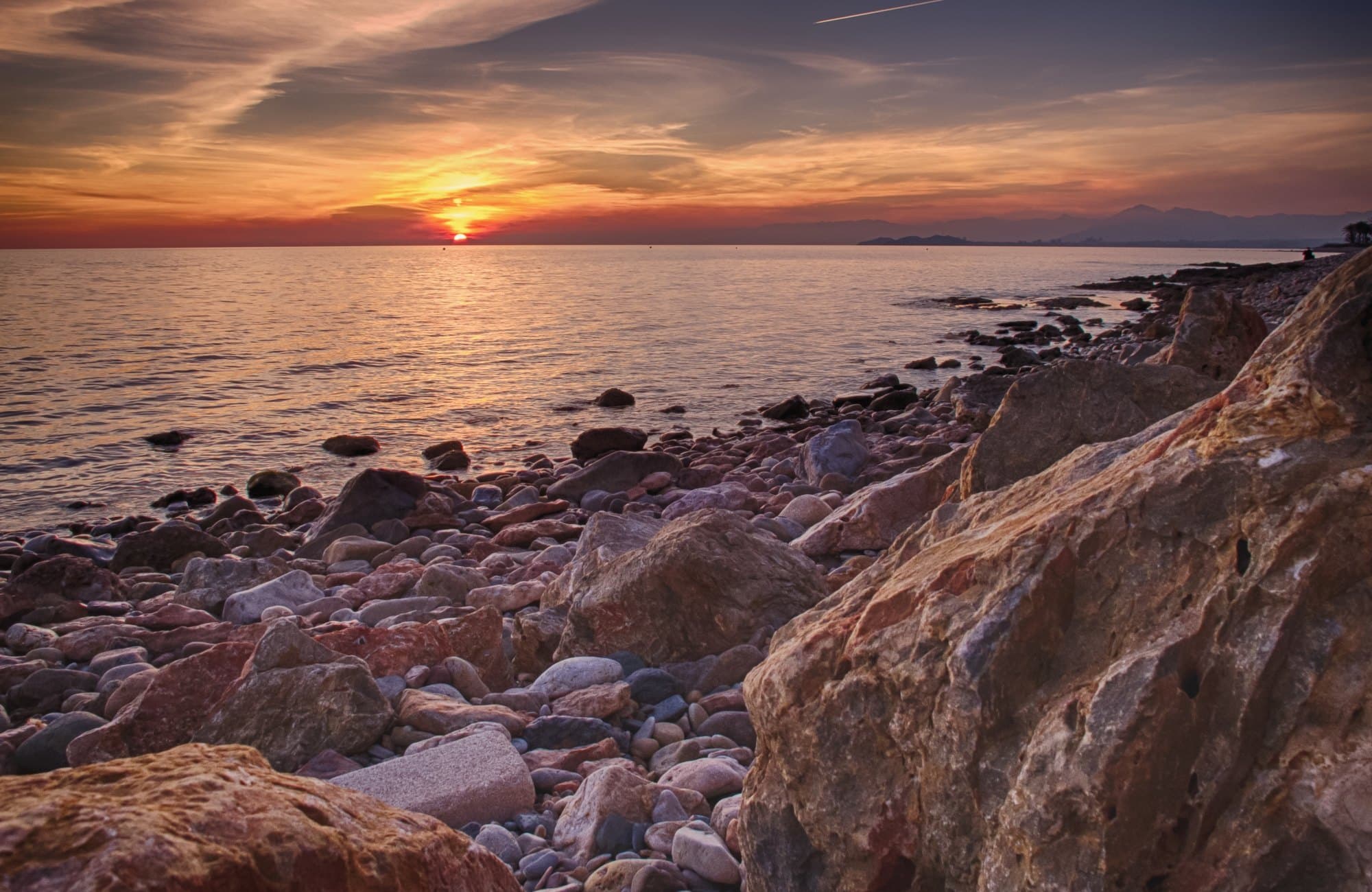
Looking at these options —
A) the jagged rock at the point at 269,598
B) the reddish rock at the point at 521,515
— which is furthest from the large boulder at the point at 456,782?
the reddish rock at the point at 521,515

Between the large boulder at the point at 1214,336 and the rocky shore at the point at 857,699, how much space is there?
2814mm

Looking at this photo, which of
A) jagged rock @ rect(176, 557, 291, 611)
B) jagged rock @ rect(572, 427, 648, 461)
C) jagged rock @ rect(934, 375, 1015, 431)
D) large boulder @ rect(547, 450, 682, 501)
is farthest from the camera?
jagged rock @ rect(572, 427, 648, 461)

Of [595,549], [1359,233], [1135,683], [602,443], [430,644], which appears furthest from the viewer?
[1359,233]

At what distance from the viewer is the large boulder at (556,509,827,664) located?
18.6 ft

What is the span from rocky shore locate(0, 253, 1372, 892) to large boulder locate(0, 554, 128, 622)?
60.4 inches

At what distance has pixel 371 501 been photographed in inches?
479

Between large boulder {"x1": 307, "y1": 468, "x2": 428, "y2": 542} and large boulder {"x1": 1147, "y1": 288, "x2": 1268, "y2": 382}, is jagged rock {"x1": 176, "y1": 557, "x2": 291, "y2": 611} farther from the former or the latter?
large boulder {"x1": 1147, "y1": 288, "x2": 1268, "y2": 382}

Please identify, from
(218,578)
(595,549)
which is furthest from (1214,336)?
(218,578)

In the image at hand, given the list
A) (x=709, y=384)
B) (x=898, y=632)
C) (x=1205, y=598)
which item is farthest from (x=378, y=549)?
(x=709, y=384)

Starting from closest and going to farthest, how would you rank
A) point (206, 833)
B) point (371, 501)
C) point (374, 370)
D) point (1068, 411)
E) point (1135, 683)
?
1. point (206, 833)
2. point (1135, 683)
3. point (1068, 411)
4. point (371, 501)
5. point (374, 370)

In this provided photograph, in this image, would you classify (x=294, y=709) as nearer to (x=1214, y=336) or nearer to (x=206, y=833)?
(x=206, y=833)

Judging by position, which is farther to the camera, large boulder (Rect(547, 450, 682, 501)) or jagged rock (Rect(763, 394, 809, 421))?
jagged rock (Rect(763, 394, 809, 421))

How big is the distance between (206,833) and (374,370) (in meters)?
29.2

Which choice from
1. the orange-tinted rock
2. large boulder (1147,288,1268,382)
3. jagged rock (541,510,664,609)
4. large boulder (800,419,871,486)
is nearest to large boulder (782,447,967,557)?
jagged rock (541,510,664,609)
